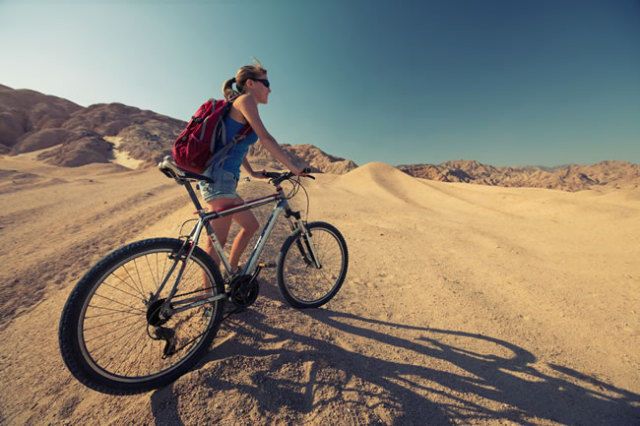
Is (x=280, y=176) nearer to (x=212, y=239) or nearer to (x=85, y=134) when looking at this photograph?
(x=212, y=239)

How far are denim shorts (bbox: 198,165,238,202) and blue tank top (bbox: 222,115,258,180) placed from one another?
0.07m

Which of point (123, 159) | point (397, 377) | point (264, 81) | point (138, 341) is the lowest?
point (123, 159)

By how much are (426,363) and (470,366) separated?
1.42 ft

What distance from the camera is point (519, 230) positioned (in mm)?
7523

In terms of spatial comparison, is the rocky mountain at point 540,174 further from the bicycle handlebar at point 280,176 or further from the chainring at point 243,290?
the chainring at point 243,290

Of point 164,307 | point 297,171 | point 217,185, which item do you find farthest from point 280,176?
point 164,307

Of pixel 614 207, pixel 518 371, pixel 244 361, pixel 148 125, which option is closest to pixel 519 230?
pixel 614 207

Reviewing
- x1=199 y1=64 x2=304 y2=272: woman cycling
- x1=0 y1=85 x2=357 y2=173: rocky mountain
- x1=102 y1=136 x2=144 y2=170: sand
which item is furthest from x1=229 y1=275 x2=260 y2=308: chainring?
x1=102 y1=136 x2=144 y2=170: sand

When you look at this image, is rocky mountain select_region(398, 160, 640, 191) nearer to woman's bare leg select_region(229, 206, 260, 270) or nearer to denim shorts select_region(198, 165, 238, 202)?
woman's bare leg select_region(229, 206, 260, 270)

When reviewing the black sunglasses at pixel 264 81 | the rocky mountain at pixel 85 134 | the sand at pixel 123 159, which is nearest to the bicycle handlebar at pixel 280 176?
the black sunglasses at pixel 264 81

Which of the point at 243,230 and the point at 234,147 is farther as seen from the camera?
the point at 243,230

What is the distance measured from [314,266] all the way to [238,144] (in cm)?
169

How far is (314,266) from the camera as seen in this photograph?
3.24 meters

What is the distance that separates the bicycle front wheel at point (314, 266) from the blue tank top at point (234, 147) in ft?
3.26
